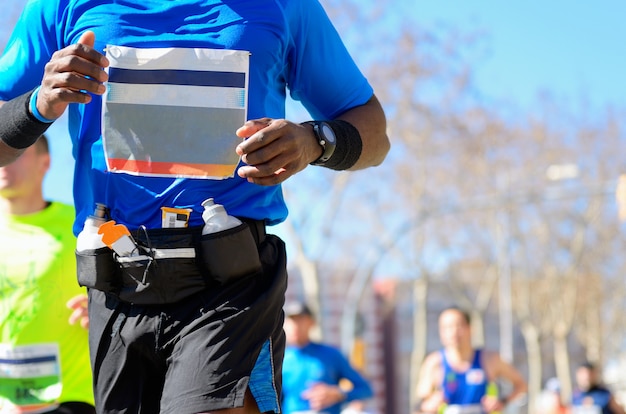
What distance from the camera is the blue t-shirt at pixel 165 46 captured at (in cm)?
281

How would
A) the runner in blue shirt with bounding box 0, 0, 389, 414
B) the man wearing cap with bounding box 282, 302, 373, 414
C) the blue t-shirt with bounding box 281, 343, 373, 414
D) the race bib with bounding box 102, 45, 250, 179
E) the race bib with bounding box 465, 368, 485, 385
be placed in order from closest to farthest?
1. the runner in blue shirt with bounding box 0, 0, 389, 414
2. the race bib with bounding box 102, 45, 250, 179
3. the man wearing cap with bounding box 282, 302, 373, 414
4. the blue t-shirt with bounding box 281, 343, 373, 414
5. the race bib with bounding box 465, 368, 485, 385

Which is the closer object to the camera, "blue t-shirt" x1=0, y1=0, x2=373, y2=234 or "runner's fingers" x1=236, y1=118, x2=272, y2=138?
"runner's fingers" x1=236, y1=118, x2=272, y2=138

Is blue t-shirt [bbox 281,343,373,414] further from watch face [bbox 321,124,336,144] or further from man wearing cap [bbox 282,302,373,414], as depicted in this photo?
watch face [bbox 321,124,336,144]

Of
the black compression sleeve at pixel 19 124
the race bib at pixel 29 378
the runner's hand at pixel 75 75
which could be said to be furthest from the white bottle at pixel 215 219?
the race bib at pixel 29 378

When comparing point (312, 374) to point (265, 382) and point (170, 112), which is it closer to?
point (265, 382)

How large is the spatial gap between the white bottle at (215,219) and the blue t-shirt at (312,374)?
6.51 metres

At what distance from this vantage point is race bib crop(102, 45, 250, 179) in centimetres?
280

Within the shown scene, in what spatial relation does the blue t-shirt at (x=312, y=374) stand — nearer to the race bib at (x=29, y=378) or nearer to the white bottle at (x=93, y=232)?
the race bib at (x=29, y=378)

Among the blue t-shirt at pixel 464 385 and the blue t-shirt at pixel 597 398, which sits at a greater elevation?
the blue t-shirt at pixel 464 385

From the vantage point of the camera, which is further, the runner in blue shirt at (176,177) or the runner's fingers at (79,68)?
the runner in blue shirt at (176,177)

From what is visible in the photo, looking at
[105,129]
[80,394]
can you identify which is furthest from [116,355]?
[80,394]

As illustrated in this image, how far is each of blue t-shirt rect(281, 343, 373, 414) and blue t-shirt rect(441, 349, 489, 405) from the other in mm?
1020

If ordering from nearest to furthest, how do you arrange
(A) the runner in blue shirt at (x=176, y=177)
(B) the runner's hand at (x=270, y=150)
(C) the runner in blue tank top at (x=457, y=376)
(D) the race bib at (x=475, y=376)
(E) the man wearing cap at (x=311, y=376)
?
(B) the runner's hand at (x=270, y=150) < (A) the runner in blue shirt at (x=176, y=177) < (E) the man wearing cap at (x=311, y=376) < (C) the runner in blue tank top at (x=457, y=376) < (D) the race bib at (x=475, y=376)

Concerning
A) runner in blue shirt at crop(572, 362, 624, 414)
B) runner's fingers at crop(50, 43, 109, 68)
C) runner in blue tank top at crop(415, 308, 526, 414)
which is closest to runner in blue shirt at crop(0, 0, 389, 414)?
runner's fingers at crop(50, 43, 109, 68)
